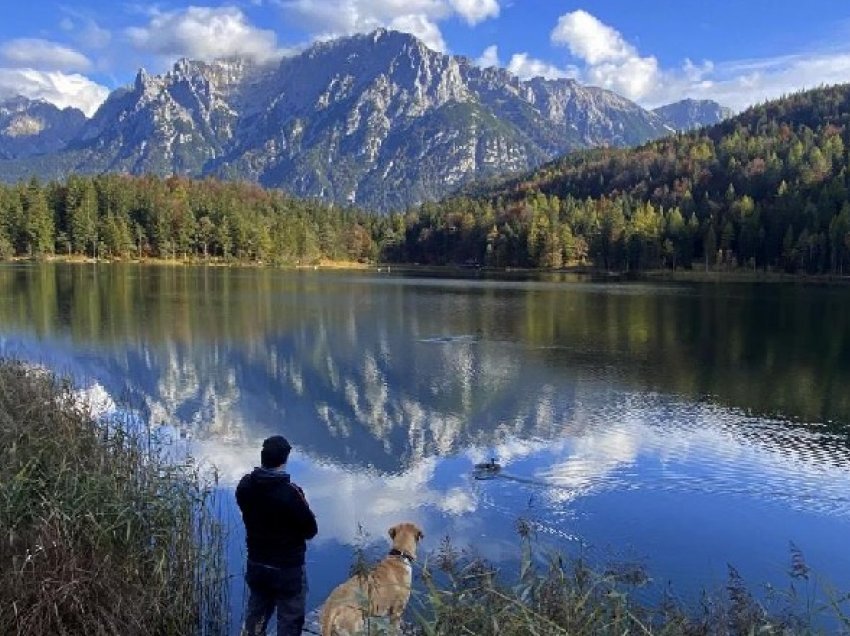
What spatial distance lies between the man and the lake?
280cm

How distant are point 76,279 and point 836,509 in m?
80.4

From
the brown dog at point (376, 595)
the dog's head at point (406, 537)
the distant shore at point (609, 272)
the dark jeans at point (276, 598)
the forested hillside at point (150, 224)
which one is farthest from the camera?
the forested hillside at point (150, 224)

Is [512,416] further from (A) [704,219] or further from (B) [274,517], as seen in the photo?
(A) [704,219]

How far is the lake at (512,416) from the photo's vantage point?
1441 centimetres

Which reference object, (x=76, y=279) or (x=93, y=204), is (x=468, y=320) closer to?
(x=76, y=279)

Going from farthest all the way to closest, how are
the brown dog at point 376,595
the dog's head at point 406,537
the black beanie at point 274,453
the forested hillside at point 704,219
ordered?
the forested hillside at point 704,219, the dog's head at point 406,537, the black beanie at point 274,453, the brown dog at point 376,595

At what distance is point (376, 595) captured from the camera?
7.73m

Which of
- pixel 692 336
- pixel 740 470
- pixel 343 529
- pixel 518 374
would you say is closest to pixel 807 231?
pixel 692 336

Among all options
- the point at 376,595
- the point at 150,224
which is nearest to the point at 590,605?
the point at 376,595

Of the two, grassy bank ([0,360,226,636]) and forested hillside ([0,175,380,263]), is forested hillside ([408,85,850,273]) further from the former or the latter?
grassy bank ([0,360,226,636])

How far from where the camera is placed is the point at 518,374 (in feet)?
106

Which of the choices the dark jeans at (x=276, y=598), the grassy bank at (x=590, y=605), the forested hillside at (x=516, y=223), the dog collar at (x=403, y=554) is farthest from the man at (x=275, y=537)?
the forested hillside at (x=516, y=223)

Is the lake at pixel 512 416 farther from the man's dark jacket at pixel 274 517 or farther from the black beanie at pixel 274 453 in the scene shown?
the black beanie at pixel 274 453

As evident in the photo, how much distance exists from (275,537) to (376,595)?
123 centimetres
